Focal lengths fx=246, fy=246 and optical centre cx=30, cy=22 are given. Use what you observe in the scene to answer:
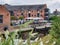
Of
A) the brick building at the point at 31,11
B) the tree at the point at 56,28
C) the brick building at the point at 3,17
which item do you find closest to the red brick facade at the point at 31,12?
the brick building at the point at 31,11

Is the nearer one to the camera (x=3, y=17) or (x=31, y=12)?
(x=3, y=17)

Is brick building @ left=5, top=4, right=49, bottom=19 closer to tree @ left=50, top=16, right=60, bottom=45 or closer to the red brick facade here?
the red brick facade

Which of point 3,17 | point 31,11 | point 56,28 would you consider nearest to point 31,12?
point 31,11

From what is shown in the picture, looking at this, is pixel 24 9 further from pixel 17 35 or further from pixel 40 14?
pixel 17 35

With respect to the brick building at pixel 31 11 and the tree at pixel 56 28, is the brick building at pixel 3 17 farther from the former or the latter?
the brick building at pixel 31 11

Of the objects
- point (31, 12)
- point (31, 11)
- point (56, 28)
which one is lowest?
point (31, 12)

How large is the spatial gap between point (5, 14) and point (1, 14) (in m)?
0.33

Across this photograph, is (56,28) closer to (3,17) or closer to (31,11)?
(3,17)

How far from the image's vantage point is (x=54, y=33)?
1373 centimetres

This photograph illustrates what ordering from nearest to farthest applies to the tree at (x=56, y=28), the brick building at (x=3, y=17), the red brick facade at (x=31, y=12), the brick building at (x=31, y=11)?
the tree at (x=56, y=28)
the brick building at (x=3, y=17)
the brick building at (x=31, y=11)
the red brick facade at (x=31, y=12)

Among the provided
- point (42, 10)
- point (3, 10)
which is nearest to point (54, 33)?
point (3, 10)

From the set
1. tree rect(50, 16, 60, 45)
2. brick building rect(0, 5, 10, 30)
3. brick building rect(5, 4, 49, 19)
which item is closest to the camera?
tree rect(50, 16, 60, 45)

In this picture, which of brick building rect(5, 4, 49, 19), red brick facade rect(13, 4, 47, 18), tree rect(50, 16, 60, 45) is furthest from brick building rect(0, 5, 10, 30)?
red brick facade rect(13, 4, 47, 18)

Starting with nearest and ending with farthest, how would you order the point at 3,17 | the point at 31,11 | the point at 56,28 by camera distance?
1. the point at 56,28
2. the point at 3,17
3. the point at 31,11
